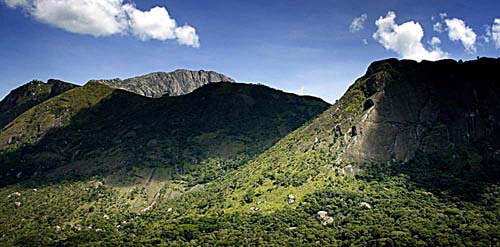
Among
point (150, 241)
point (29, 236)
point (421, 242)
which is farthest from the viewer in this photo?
point (29, 236)

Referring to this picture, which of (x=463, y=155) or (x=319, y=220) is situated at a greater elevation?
(x=463, y=155)

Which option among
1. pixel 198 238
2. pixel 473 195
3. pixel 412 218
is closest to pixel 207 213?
pixel 198 238

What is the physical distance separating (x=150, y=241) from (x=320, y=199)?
223ft

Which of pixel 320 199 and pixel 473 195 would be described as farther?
pixel 320 199

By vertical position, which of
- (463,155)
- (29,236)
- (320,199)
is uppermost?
(463,155)

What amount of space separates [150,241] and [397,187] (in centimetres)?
10008

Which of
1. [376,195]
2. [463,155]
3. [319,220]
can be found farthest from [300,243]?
[463,155]

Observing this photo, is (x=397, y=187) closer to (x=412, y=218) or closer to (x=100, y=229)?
(x=412, y=218)

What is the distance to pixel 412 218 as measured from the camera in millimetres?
158750

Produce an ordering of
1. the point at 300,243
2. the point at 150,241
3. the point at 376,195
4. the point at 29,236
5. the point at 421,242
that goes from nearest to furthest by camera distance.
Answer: the point at 421,242 → the point at 300,243 → the point at 150,241 → the point at 376,195 → the point at 29,236

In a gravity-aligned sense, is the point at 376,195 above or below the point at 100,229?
above

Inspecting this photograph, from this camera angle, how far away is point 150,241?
541 ft

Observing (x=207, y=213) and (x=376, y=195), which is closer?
(x=376, y=195)

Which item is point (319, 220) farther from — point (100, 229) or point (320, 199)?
point (100, 229)
